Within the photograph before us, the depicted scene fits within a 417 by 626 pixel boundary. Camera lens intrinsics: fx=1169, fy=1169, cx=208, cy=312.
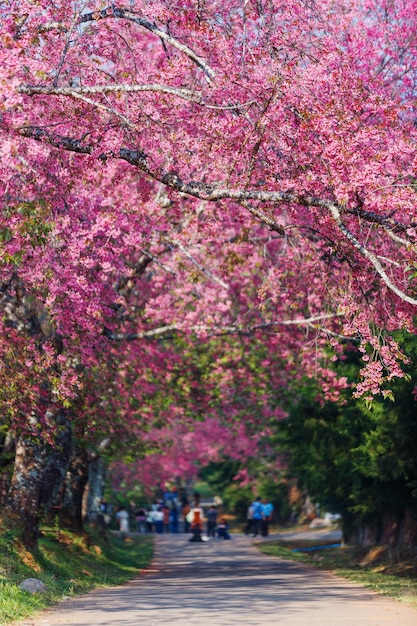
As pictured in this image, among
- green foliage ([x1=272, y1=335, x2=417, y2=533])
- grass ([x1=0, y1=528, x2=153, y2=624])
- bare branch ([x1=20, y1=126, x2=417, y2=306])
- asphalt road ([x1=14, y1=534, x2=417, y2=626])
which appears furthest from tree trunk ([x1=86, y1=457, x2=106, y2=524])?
bare branch ([x1=20, y1=126, x2=417, y2=306])

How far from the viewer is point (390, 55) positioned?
21.0m

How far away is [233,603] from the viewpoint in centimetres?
1564

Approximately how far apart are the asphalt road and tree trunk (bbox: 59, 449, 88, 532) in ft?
10.3

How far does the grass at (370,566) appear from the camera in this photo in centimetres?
1922

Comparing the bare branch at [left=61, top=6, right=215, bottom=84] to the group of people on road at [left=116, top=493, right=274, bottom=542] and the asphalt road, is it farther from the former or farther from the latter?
the group of people on road at [left=116, top=493, right=274, bottom=542]

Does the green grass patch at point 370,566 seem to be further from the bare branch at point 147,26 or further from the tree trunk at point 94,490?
the bare branch at point 147,26

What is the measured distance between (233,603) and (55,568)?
5.29 metres

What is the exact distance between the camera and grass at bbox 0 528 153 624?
48.0 feet

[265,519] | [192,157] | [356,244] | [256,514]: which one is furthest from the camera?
[256,514]

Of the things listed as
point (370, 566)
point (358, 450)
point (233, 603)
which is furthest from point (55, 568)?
point (370, 566)

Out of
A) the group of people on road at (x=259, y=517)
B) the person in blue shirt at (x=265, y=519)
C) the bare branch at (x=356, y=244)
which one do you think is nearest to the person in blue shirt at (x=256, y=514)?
the group of people on road at (x=259, y=517)

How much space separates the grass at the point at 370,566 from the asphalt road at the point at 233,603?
39 centimetres

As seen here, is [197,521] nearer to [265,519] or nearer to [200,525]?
[200,525]

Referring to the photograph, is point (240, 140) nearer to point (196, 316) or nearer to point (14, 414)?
point (14, 414)
